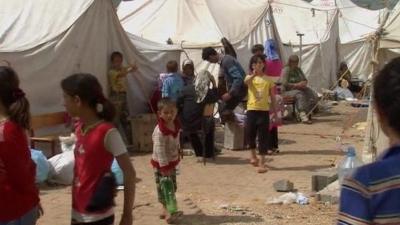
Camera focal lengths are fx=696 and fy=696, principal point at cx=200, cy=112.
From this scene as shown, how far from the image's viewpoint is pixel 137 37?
1401 cm

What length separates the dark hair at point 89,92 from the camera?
356cm

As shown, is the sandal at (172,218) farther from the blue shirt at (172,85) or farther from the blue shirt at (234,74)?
the blue shirt at (172,85)

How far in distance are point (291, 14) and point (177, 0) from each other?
26.3ft

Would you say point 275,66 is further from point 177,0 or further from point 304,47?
point 304,47

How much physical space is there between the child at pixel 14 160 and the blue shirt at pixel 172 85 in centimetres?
781

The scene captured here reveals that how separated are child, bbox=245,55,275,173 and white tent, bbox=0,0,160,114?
126 inches

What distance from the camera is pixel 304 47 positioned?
2195 centimetres

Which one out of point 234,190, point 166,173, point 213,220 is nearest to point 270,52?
point 234,190

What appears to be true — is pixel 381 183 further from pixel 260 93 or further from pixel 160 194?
pixel 260 93

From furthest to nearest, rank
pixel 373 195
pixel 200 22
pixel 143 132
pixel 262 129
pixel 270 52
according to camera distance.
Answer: pixel 200 22 → pixel 270 52 → pixel 143 132 → pixel 262 129 → pixel 373 195

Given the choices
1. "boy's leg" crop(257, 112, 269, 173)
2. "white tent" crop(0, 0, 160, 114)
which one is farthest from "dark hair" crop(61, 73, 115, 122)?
"white tent" crop(0, 0, 160, 114)

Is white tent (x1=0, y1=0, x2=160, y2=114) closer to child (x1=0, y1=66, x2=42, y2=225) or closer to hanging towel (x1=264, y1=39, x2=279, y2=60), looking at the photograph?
hanging towel (x1=264, y1=39, x2=279, y2=60)

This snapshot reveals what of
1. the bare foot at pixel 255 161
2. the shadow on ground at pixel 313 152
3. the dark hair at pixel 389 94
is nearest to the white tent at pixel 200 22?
the shadow on ground at pixel 313 152

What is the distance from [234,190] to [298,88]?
747cm
